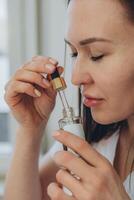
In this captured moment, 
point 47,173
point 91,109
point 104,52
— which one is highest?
point 104,52

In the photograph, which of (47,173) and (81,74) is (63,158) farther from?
(47,173)

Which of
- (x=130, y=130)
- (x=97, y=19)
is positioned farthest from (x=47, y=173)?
(x=97, y=19)

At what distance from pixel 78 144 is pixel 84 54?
0.66ft

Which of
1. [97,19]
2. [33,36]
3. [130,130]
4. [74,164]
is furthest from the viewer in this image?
[33,36]

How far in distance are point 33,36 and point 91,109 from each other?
1.60 feet

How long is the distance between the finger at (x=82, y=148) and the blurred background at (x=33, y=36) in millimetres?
495

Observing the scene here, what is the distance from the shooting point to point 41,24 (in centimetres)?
119

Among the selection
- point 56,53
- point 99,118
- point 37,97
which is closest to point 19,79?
point 37,97

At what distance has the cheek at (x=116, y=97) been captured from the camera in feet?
2.38

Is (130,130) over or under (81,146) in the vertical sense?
under

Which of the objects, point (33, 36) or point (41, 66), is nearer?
point (41, 66)

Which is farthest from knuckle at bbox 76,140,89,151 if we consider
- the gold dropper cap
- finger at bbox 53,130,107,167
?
the gold dropper cap

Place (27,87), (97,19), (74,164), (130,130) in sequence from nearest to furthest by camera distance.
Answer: (74,164)
(97,19)
(27,87)
(130,130)

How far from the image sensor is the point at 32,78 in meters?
0.81
